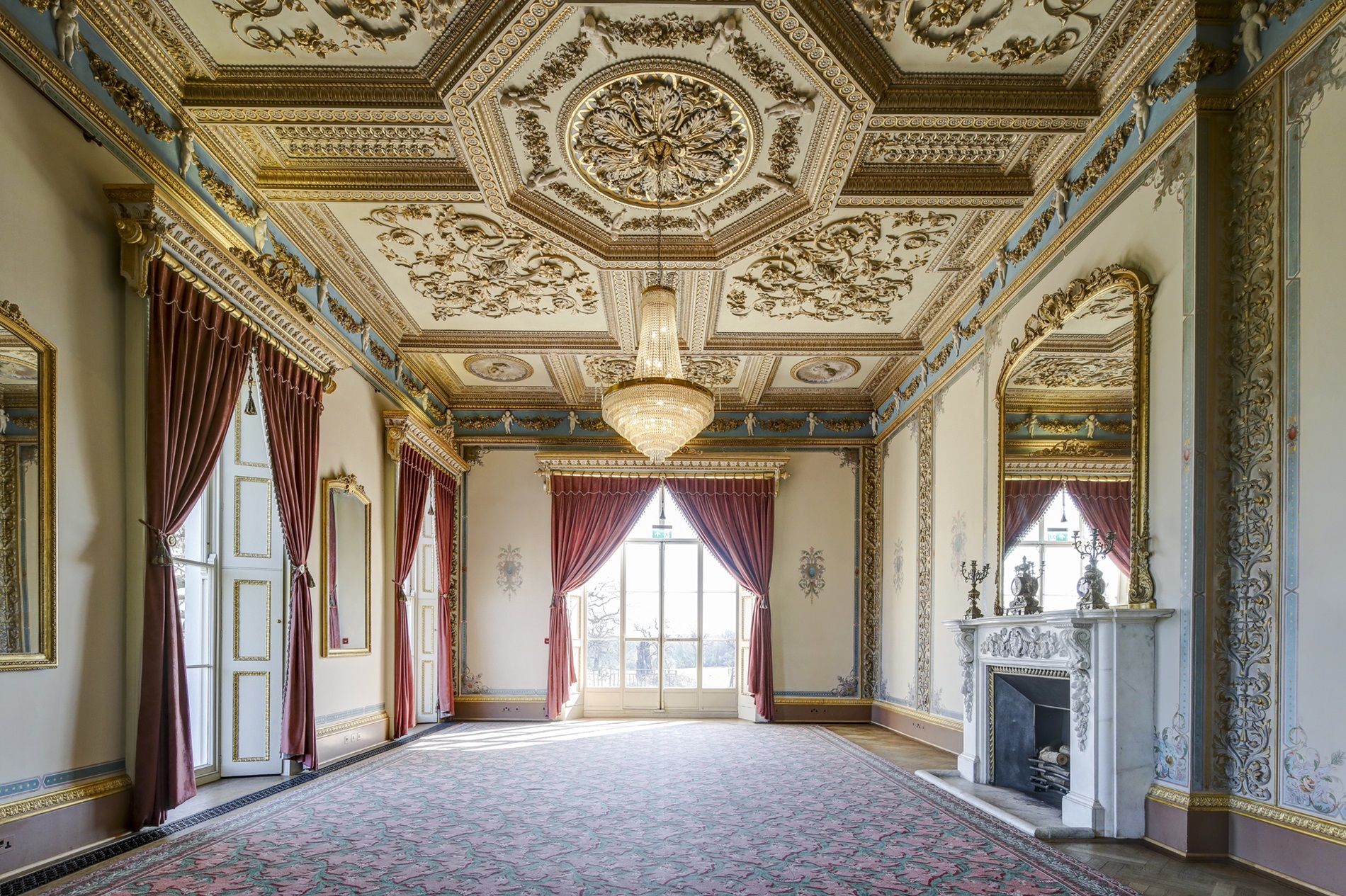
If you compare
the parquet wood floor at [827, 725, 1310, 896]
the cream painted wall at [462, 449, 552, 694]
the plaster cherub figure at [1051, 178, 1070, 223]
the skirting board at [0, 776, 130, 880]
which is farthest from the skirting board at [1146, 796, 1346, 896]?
the cream painted wall at [462, 449, 552, 694]

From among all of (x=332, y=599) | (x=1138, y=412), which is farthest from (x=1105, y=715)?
(x=332, y=599)

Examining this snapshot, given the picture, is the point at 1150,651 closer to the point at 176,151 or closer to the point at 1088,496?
the point at 1088,496

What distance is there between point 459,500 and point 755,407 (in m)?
3.79

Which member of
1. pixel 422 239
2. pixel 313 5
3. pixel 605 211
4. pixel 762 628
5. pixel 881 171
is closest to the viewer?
pixel 313 5

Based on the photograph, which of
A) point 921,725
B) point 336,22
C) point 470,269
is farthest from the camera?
point 921,725

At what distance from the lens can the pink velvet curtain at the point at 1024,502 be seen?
5.34m

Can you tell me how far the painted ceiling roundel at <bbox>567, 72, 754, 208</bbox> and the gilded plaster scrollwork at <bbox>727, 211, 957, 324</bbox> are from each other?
3.58 feet

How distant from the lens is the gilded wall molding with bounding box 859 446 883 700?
33.8ft

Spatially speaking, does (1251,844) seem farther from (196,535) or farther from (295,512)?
(196,535)

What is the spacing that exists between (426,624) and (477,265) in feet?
14.7

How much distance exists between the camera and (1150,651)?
410cm

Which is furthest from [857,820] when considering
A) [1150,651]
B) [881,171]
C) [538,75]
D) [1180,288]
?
[538,75]

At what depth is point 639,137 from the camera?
200 inches

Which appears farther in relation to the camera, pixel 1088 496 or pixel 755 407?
pixel 755 407
